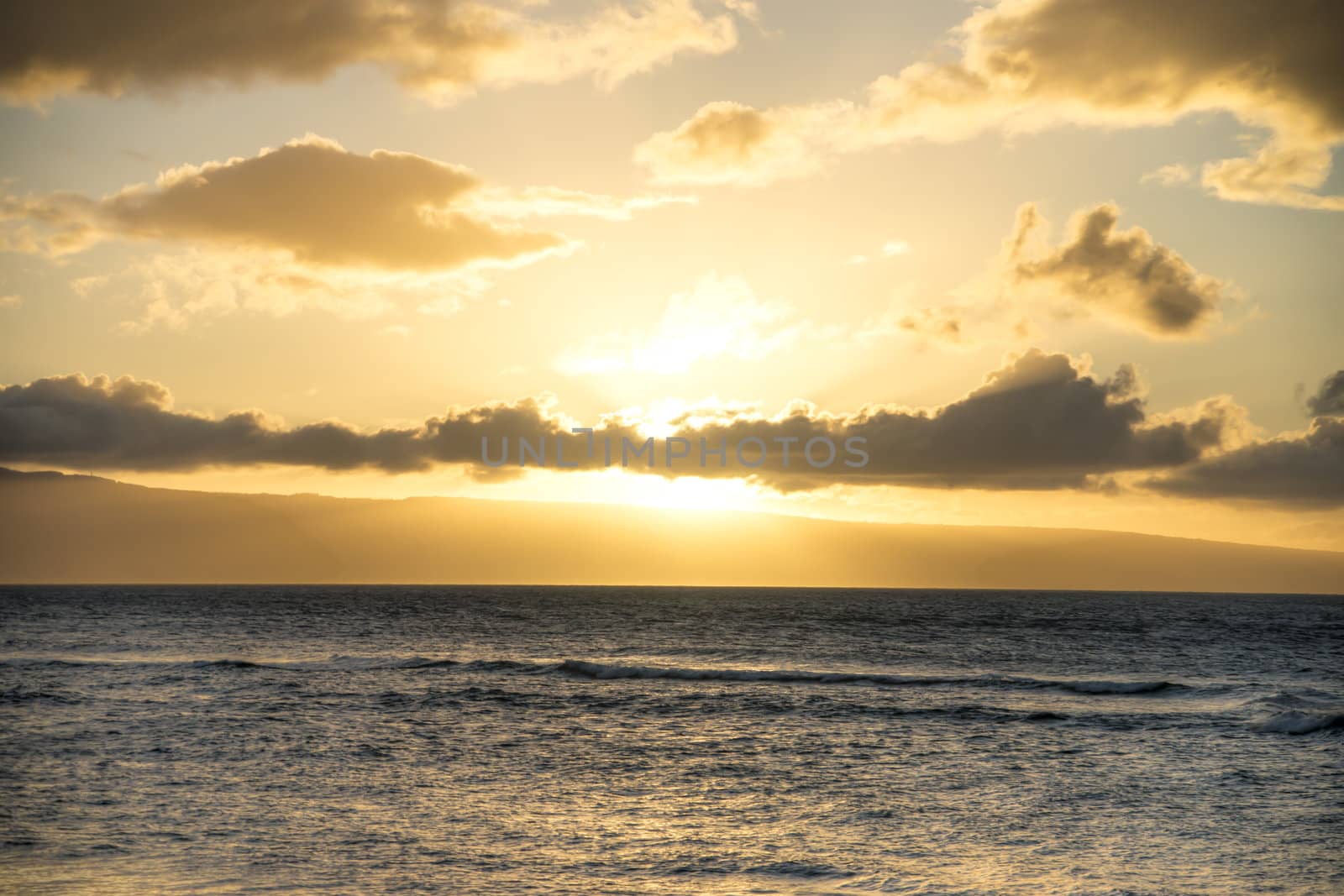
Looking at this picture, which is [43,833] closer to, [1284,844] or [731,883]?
[731,883]

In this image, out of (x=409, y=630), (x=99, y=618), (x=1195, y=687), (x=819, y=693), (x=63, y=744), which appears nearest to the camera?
(x=63, y=744)

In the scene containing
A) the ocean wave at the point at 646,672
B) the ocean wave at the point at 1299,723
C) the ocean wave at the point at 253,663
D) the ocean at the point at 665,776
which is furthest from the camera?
the ocean wave at the point at 253,663

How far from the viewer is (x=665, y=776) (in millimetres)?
31125

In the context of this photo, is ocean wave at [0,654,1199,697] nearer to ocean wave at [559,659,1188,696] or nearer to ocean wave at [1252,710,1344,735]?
ocean wave at [559,659,1188,696]

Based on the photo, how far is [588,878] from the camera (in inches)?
803

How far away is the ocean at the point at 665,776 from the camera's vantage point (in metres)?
21.2

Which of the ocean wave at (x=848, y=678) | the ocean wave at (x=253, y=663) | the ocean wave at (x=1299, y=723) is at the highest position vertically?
the ocean wave at (x=1299, y=723)

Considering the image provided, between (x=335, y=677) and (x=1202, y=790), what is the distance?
46.5 meters

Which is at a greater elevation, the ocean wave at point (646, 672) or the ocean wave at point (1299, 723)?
the ocean wave at point (1299, 723)

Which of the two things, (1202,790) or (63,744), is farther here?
(63,744)

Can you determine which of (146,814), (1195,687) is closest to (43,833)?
(146,814)

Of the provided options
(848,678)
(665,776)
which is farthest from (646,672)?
(665,776)

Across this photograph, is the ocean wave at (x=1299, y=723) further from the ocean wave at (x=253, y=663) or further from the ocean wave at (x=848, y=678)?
the ocean wave at (x=253, y=663)

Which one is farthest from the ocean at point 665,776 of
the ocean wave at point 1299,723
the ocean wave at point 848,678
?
the ocean wave at point 848,678
